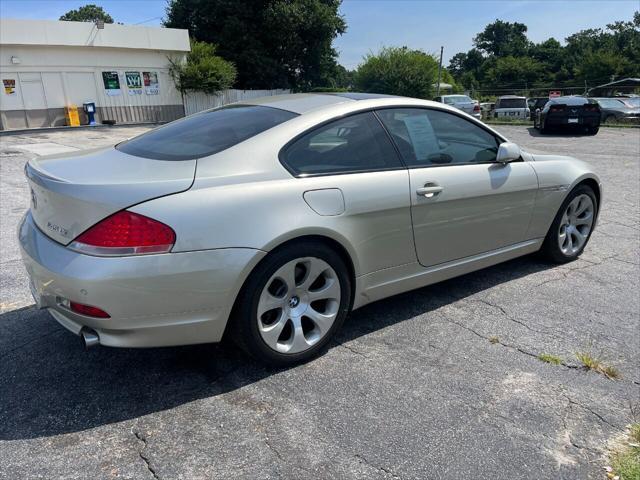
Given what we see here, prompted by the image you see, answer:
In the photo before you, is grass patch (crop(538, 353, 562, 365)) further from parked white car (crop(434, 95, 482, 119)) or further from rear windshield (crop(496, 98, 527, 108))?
rear windshield (crop(496, 98, 527, 108))

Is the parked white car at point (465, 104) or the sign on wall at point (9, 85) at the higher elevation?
the sign on wall at point (9, 85)

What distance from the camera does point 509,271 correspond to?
4.56 meters

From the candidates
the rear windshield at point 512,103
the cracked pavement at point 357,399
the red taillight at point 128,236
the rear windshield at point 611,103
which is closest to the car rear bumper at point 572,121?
the rear windshield at point 611,103

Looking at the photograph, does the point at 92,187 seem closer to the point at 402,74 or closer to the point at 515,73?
the point at 402,74

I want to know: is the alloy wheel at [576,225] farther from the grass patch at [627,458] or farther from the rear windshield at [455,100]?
the rear windshield at [455,100]

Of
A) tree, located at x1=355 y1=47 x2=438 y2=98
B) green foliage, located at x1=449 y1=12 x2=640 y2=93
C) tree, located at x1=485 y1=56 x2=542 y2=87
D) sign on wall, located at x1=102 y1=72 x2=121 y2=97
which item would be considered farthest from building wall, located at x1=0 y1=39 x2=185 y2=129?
tree, located at x1=485 y1=56 x2=542 y2=87

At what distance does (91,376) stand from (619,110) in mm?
26364

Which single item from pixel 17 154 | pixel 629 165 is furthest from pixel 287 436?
pixel 17 154

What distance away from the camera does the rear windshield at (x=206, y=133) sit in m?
2.89

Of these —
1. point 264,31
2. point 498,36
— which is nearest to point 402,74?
point 264,31

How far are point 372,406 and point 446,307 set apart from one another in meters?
1.41

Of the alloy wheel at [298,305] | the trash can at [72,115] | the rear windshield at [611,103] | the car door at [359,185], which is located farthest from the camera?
the rear windshield at [611,103]

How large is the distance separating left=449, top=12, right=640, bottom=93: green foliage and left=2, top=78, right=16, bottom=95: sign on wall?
38.1m

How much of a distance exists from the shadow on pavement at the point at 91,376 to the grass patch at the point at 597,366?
3.74ft
